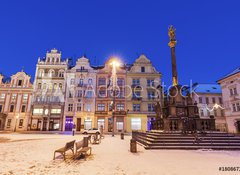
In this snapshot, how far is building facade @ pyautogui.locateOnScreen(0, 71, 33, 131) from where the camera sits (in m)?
36.4

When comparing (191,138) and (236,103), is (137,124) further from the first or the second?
(191,138)

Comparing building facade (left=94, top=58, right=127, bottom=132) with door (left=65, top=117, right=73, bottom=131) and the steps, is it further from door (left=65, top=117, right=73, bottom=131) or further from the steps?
the steps

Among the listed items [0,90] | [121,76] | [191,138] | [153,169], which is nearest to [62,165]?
[153,169]

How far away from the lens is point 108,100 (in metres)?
36.2

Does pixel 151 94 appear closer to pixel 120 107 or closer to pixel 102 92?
pixel 120 107

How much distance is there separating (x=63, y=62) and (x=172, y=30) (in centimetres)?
3076

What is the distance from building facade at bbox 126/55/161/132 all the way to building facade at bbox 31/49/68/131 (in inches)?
665

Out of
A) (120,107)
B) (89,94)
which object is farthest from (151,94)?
(89,94)

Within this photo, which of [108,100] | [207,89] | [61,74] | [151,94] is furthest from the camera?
[207,89]

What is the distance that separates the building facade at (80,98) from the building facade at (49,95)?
5.50ft

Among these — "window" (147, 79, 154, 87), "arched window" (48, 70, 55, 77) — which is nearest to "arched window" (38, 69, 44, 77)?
"arched window" (48, 70, 55, 77)

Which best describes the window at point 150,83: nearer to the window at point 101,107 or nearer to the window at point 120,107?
the window at point 120,107

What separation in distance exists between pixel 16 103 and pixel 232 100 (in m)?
49.7

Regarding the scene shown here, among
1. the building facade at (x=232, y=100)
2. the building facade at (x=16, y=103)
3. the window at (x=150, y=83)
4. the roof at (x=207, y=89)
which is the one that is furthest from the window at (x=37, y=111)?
the building facade at (x=232, y=100)
